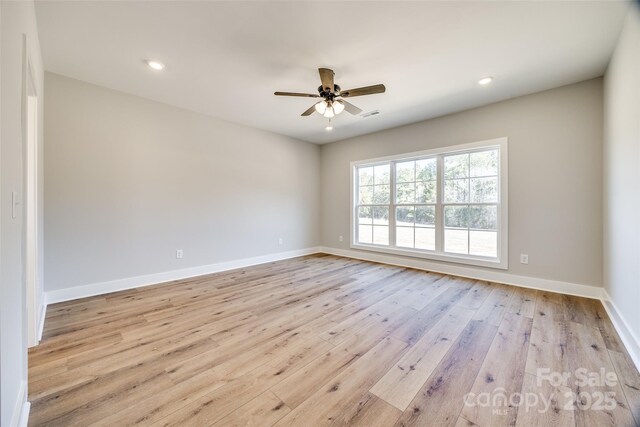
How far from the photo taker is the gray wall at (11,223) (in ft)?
3.37

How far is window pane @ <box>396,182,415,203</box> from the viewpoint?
472cm

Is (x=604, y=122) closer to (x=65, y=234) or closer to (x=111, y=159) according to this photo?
(x=111, y=159)

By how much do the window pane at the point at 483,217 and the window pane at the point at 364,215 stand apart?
6.31ft

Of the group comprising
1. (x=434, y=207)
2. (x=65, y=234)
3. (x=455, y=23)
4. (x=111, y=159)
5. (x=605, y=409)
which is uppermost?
(x=455, y=23)

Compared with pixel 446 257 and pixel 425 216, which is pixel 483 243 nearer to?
pixel 446 257

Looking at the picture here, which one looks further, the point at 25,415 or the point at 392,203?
the point at 392,203

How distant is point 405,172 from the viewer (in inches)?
191

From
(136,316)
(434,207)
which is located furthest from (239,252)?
(434,207)

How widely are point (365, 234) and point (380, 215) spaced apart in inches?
21.6

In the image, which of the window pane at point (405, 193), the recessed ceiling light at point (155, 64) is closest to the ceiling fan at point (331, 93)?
the recessed ceiling light at point (155, 64)

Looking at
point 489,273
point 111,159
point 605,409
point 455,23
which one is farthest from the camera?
point 489,273

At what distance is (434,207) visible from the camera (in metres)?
4.39

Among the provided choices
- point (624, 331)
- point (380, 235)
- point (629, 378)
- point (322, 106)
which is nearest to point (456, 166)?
point (380, 235)

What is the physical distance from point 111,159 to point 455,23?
412 cm
